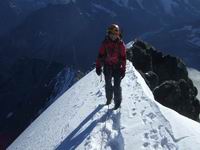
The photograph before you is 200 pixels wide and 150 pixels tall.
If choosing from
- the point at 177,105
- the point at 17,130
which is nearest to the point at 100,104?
the point at 177,105

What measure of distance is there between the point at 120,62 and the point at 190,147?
633cm

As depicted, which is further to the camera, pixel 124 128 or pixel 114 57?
pixel 114 57

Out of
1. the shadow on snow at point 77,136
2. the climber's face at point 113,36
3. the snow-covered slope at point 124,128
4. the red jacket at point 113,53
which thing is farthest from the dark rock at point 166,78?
the climber's face at point 113,36

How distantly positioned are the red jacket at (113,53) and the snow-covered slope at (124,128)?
2159mm

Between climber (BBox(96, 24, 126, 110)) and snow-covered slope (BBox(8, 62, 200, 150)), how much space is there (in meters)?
1.25

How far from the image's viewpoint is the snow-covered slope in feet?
59.6

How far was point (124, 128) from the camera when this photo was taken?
65.3 feet

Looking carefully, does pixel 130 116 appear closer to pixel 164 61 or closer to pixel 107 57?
pixel 107 57

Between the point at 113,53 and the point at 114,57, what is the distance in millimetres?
191

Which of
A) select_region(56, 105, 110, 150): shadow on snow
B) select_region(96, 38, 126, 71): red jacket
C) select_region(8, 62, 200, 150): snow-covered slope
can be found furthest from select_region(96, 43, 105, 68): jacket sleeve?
select_region(56, 105, 110, 150): shadow on snow

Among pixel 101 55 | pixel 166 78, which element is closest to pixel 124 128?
pixel 101 55

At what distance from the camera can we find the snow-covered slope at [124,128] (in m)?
18.2

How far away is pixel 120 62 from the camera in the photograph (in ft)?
72.7

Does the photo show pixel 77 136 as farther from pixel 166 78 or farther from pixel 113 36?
pixel 166 78
